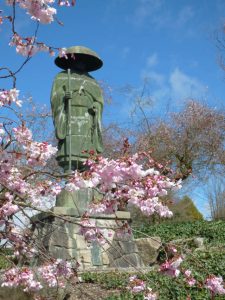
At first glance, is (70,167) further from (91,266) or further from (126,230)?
(126,230)

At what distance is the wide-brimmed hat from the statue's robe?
31 centimetres

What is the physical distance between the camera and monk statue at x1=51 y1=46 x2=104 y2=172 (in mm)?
8711

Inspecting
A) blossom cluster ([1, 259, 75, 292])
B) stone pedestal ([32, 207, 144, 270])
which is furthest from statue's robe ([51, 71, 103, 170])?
blossom cluster ([1, 259, 75, 292])

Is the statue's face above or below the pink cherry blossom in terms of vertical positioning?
A: above

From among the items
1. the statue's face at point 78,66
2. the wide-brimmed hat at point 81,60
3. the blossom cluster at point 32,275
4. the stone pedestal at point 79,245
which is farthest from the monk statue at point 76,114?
the blossom cluster at point 32,275

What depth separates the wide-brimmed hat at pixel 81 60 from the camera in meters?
8.97

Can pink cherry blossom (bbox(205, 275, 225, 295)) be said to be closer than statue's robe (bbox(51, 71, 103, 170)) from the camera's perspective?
Yes

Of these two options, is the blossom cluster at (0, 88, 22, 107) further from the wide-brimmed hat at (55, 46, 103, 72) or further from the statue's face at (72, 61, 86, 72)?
the statue's face at (72, 61, 86, 72)

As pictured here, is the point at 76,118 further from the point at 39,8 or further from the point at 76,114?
the point at 39,8

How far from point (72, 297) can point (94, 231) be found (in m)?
2.36

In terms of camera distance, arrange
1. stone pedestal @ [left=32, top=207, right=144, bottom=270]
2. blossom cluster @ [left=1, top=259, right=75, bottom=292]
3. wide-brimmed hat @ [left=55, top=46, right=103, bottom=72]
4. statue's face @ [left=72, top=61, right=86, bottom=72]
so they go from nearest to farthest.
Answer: blossom cluster @ [left=1, top=259, right=75, bottom=292] < stone pedestal @ [left=32, top=207, right=144, bottom=270] < wide-brimmed hat @ [left=55, top=46, right=103, bottom=72] < statue's face @ [left=72, top=61, right=86, bottom=72]

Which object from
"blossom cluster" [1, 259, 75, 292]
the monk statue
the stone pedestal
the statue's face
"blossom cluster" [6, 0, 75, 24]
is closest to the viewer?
"blossom cluster" [6, 0, 75, 24]

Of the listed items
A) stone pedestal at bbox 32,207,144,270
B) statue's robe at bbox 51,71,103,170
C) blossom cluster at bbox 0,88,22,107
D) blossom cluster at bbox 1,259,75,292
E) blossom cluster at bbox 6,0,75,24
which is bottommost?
blossom cluster at bbox 1,259,75,292

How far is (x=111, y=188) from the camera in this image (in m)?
2.95
